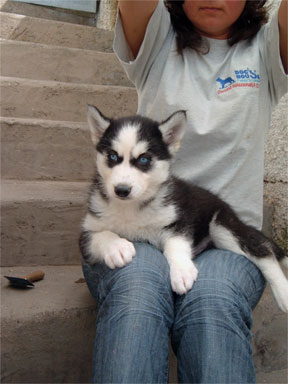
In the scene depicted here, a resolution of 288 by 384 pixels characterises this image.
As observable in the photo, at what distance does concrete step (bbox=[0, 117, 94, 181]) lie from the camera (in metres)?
2.70

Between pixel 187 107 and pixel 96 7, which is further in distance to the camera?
pixel 96 7

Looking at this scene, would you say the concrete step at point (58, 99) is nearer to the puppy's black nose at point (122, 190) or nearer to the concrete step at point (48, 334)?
the concrete step at point (48, 334)

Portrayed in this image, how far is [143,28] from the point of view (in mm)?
1893

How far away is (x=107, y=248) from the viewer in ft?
5.00

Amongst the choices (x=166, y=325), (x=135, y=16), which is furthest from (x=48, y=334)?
Result: (x=135, y=16)

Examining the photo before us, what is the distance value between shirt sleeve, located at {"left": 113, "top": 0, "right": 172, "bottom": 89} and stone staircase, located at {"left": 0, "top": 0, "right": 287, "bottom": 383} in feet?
2.64

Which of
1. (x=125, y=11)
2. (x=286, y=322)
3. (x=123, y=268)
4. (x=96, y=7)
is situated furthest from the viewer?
(x=96, y=7)

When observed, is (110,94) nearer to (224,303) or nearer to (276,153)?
(276,153)

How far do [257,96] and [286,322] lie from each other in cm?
117

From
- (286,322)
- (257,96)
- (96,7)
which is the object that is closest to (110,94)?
(257,96)

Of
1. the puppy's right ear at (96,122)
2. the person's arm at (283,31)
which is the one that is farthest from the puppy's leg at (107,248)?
the person's arm at (283,31)

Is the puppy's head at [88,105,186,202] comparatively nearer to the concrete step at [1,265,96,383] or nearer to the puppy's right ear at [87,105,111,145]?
the puppy's right ear at [87,105,111,145]

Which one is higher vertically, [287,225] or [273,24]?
[273,24]

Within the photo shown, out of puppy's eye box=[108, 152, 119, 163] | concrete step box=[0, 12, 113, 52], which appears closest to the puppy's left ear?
puppy's eye box=[108, 152, 119, 163]
